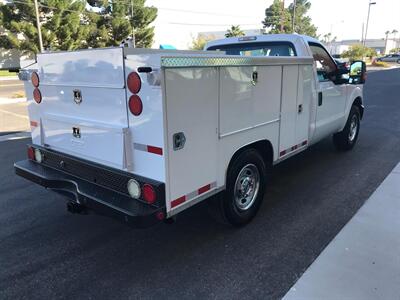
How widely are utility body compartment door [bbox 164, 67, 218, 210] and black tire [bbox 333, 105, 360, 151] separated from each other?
4091 mm

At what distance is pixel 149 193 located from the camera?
2816mm

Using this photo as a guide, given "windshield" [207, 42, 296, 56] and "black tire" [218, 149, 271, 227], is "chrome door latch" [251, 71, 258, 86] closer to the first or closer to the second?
"black tire" [218, 149, 271, 227]

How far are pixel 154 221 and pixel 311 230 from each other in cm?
183

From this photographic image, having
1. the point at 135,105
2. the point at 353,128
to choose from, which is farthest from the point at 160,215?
the point at 353,128

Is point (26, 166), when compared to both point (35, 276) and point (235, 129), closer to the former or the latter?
point (35, 276)

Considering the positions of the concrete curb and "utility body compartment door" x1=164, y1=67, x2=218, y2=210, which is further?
the concrete curb

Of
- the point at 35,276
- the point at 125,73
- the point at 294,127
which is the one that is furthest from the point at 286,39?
the point at 35,276

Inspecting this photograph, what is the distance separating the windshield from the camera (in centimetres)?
482

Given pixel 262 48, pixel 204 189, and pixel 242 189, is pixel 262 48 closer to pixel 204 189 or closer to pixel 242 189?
pixel 242 189

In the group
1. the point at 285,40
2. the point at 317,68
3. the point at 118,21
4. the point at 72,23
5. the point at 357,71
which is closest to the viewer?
the point at 285,40

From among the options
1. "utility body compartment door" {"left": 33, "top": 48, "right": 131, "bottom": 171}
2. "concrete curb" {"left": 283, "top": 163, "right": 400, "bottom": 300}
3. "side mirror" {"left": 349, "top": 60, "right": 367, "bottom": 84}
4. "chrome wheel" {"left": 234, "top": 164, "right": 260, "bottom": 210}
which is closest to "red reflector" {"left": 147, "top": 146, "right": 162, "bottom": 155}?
"utility body compartment door" {"left": 33, "top": 48, "right": 131, "bottom": 171}

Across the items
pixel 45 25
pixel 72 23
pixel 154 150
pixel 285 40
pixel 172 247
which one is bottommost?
pixel 172 247

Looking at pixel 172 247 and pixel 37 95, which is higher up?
pixel 37 95

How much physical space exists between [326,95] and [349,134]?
1.70 m
